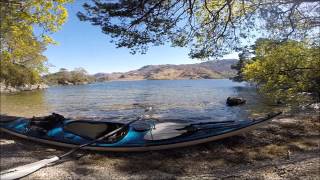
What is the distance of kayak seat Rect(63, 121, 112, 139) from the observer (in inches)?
483

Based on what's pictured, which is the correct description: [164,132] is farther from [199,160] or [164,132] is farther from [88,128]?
[88,128]

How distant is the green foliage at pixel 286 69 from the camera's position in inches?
502

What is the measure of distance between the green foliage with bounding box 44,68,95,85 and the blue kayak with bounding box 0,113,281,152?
119 m

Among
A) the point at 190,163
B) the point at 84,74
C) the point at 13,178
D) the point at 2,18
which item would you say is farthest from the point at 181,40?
the point at 84,74

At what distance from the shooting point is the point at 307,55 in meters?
12.9

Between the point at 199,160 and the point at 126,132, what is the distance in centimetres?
288

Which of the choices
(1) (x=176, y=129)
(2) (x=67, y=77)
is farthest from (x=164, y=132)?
(2) (x=67, y=77)

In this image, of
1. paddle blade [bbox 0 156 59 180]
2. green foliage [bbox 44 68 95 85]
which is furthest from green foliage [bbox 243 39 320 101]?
green foliage [bbox 44 68 95 85]

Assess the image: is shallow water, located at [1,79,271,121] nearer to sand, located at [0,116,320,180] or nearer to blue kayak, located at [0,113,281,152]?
blue kayak, located at [0,113,281,152]

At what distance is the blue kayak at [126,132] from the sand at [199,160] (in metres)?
0.27

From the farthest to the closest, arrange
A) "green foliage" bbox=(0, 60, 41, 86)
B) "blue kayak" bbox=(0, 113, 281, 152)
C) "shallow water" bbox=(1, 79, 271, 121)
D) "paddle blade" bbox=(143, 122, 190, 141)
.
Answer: "green foliage" bbox=(0, 60, 41, 86) < "shallow water" bbox=(1, 79, 271, 121) < "paddle blade" bbox=(143, 122, 190, 141) < "blue kayak" bbox=(0, 113, 281, 152)

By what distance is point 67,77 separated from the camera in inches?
5817

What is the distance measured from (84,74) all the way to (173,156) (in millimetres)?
166431

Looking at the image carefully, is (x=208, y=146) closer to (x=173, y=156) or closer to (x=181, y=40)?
(x=173, y=156)
